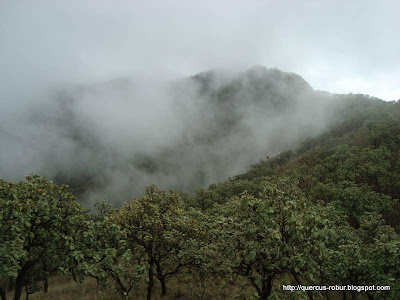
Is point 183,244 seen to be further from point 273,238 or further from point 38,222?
point 38,222

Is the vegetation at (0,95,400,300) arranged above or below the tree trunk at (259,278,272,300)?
above

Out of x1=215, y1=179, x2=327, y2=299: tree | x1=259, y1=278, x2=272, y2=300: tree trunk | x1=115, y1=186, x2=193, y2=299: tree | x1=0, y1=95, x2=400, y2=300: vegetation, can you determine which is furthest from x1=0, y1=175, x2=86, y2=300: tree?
x1=259, y1=278, x2=272, y2=300: tree trunk

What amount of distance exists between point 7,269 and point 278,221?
10251 mm

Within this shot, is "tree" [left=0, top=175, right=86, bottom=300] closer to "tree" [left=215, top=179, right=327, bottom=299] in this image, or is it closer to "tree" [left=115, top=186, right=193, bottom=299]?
"tree" [left=115, top=186, right=193, bottom=299]

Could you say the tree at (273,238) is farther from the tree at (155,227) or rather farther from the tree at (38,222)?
the tree at (38,222)

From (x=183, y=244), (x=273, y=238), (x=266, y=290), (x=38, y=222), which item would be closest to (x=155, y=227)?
(x=183, y=244)

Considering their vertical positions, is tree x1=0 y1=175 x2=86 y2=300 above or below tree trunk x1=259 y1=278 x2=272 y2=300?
above

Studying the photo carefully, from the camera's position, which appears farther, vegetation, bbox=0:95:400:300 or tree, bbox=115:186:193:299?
tree, bbox=115:186:193:299

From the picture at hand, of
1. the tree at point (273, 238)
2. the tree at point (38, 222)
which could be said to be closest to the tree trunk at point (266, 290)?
the tree at point (273, 238)

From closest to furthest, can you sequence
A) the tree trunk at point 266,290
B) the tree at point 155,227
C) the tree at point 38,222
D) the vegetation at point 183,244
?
the vegetation at point 183,244 → the tree at point 38,222 → the tree trunk at point 266,290 → the tree at point 155,227

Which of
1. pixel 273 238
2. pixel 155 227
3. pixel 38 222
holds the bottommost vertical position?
pixel 273 238

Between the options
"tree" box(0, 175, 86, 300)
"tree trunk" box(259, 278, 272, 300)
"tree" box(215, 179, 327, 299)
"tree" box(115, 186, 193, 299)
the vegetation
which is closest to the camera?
"tree" box(215, 179, 327, 299)

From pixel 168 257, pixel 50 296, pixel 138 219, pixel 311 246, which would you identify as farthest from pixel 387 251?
pixel 50 296

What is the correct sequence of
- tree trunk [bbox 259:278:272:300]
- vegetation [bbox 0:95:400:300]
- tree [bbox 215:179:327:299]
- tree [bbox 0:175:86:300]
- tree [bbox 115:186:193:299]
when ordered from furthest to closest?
1. tree [bbox 115:186:193:299]
2. tree trunk [bbox 259:278:272:300]
3. tree [bbox 0:175:86:300]
4. vegetation [bbox 0:95:400:300]
5. tree [bbox 215:179:327:299]
